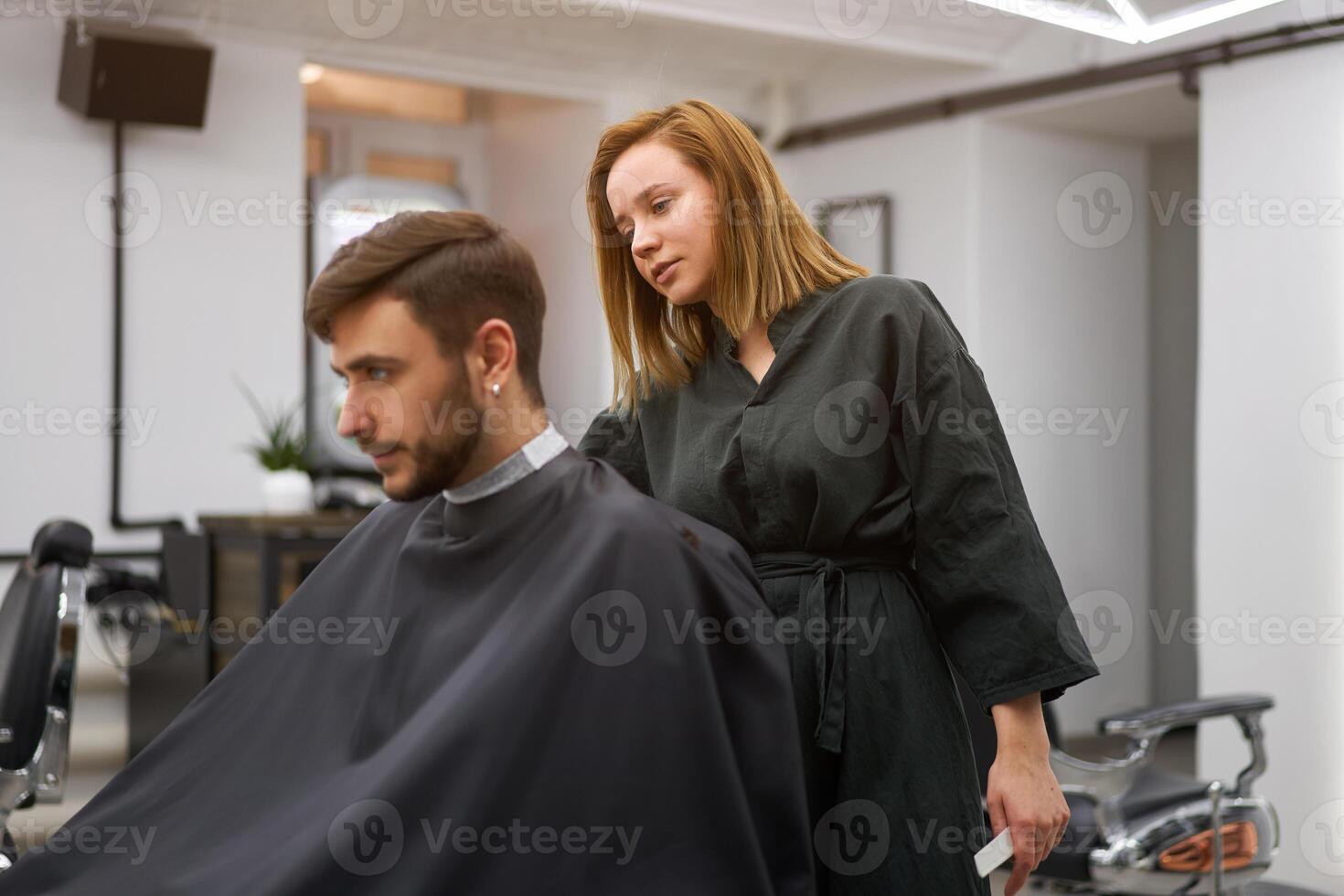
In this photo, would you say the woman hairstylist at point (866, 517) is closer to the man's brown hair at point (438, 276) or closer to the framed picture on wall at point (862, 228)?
the man's brown hair at point (438, 276)

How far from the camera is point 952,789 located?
145 centimetres

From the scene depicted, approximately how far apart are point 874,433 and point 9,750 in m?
1.96

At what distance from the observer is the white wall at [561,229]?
6164 mm

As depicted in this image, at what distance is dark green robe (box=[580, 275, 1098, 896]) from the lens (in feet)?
4.64

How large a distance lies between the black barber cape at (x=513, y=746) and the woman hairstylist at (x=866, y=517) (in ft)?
0.40

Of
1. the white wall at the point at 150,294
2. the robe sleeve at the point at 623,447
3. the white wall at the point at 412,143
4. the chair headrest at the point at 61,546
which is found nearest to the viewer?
the robe sleeve at the point at 623,447

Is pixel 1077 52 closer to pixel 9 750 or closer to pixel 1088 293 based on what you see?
pixel 1088 293

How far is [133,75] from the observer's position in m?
4.88

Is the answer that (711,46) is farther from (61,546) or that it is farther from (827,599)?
(827,599)

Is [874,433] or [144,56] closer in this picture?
[874,433]

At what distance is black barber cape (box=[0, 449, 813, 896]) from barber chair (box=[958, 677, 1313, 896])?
175cm

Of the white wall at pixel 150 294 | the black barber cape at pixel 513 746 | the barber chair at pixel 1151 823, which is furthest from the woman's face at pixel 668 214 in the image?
the white wall at pixel 150 294

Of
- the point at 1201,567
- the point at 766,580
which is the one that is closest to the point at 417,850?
the point at 766,580

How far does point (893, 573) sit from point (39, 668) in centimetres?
188
